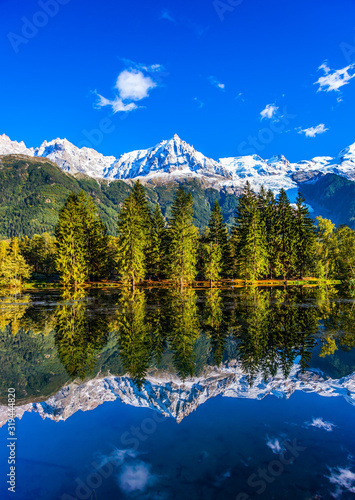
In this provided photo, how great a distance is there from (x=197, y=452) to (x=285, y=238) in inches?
2638

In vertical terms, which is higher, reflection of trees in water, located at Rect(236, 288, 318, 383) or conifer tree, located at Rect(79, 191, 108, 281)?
conifer tree, located at Rect(79, 191, 108, 281)

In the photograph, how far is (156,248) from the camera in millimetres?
70188

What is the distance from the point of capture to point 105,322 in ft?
79.3

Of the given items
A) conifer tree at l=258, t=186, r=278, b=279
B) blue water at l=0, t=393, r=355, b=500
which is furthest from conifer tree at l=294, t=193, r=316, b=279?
blue water at l=0, t=393, r=355, b=500

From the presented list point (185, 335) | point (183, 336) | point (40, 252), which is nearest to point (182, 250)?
point (185, 335)

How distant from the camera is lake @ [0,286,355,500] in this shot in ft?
22.5

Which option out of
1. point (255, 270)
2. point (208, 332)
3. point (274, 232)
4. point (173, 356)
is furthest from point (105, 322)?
point (274, 232)

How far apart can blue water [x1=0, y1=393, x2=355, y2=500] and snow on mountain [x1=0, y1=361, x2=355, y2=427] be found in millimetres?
376

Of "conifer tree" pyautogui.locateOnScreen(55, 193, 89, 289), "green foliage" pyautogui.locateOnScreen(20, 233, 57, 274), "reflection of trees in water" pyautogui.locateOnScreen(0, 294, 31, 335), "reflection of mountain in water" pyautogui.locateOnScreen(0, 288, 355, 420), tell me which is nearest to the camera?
"reflection of mountain in water" pyautogui.locateOnScreen(0, 288, 355, 420)

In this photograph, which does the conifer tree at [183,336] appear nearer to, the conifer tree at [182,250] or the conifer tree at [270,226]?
the conifer tree at [182,250]

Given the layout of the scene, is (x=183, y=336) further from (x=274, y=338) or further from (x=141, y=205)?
(x=141, y=205)

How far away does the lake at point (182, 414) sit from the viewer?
6.87 m

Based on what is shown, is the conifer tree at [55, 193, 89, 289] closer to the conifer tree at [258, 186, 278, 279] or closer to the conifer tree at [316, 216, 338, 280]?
the conifer tree at [258, 186, 278, 279]

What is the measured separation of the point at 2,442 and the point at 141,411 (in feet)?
13.8
